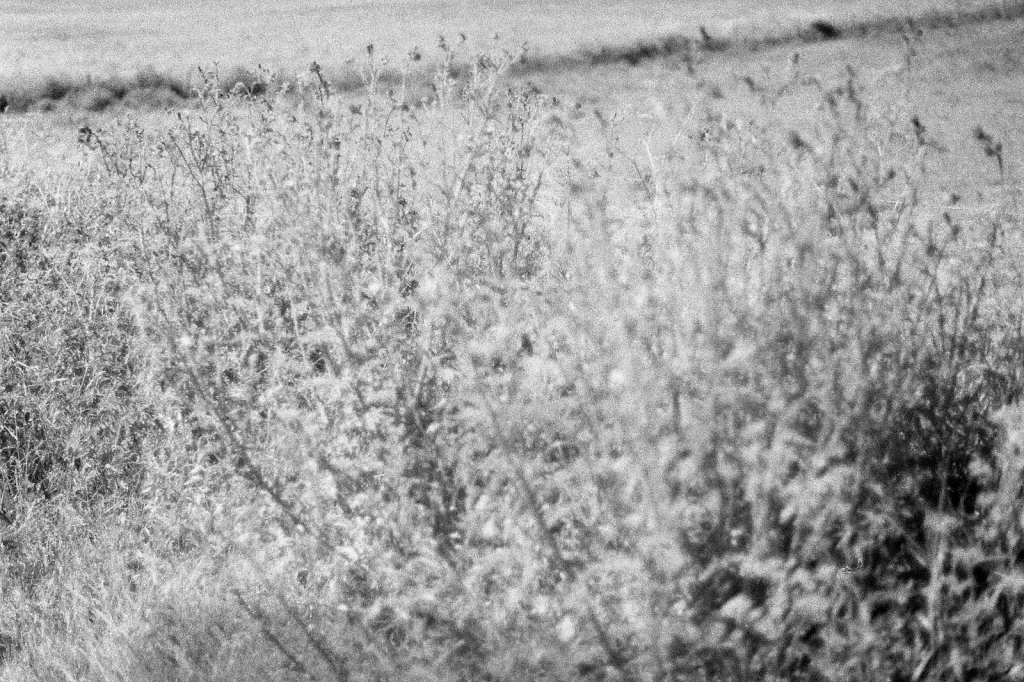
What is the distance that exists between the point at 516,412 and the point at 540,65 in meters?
5.20

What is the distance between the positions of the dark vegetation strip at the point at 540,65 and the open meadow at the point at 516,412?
4.45ft

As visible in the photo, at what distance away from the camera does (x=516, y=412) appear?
7.46ft

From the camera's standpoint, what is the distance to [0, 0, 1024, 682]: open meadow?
2188 millimetres

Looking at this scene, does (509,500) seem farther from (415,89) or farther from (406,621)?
(415,89)

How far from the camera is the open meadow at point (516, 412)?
219 centimetres

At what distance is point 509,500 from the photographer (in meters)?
2.66

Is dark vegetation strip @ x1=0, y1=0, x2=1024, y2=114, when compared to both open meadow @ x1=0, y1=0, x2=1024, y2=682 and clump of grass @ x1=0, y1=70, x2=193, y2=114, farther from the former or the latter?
open meadow @ x1=0, y1=0, x2=1024, y2=682

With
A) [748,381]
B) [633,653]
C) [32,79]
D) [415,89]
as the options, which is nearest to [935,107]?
[415,89]

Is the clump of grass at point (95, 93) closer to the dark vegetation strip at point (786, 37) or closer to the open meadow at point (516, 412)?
the open meadow at point (516, 412)

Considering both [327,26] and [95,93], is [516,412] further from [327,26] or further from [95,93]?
[327,26]

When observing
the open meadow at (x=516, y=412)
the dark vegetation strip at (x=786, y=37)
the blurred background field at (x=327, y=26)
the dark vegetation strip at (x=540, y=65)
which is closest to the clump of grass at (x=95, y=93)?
the dark vegetation strip at (x=540, y=65)

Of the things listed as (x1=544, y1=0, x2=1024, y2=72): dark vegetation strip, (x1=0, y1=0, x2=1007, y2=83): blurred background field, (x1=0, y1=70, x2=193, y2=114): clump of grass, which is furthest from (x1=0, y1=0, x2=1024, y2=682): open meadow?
(x1=544, y1=0, x2=1024, y2=72): dark vegetation strip

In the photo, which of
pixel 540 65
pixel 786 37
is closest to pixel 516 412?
pixel 540 65

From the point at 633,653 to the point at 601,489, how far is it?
390 mm
